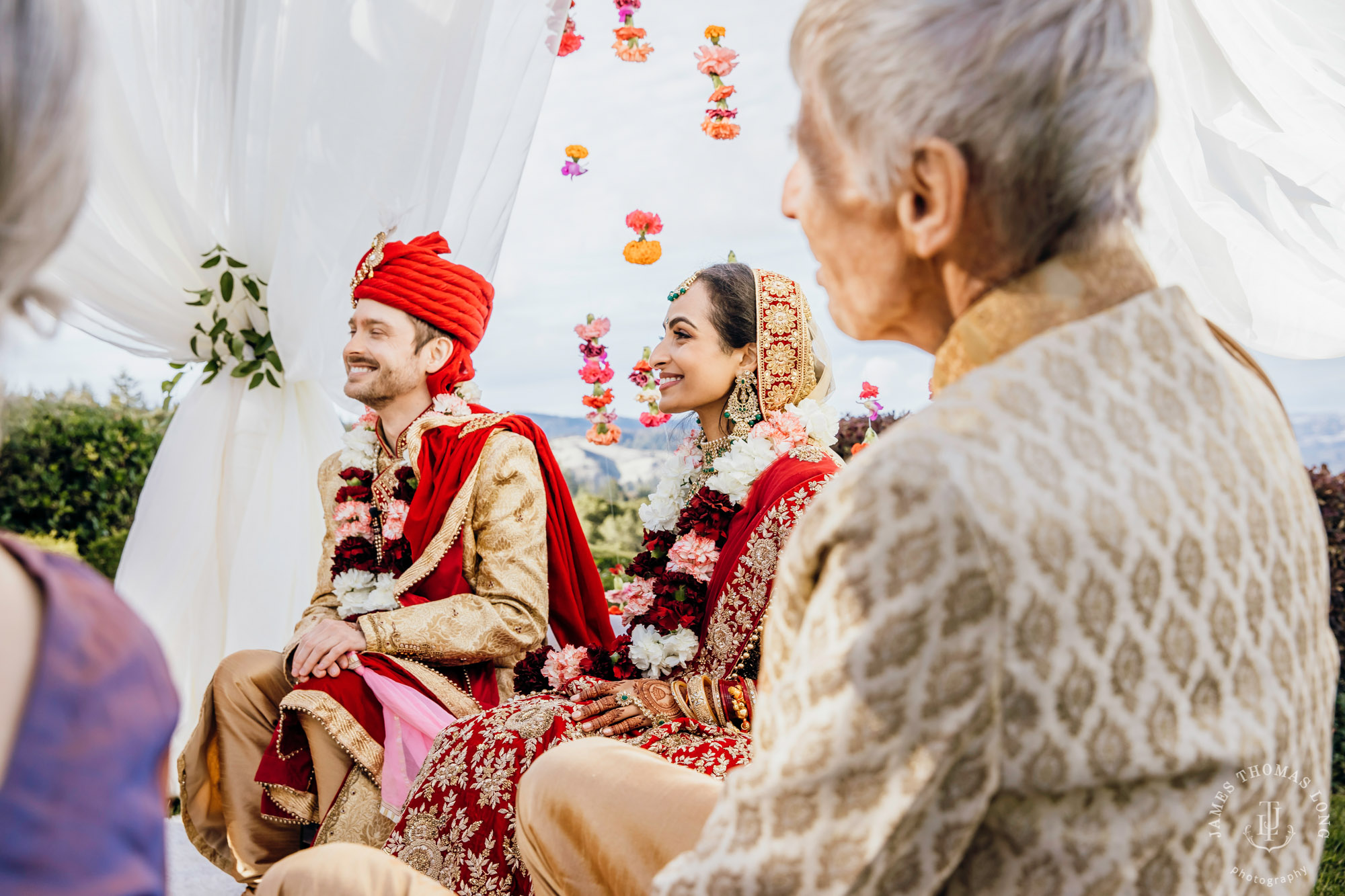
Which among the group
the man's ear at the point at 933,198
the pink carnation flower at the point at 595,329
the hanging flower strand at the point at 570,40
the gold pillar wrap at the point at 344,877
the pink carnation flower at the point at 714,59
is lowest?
the gold pillar wrap at the point at 344,877

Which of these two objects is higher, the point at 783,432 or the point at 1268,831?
the point at 783,432

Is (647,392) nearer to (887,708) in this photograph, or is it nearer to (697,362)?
(697,362)

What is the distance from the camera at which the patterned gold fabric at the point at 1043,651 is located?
801 mm

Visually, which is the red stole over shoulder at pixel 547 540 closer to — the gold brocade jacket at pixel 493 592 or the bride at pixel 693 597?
the gold brocade jacket at pixel 493 592

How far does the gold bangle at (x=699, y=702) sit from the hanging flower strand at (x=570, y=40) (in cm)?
305

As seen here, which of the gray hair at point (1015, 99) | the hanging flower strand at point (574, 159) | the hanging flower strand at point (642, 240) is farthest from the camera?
the hanging flower strand at point (574, 159)

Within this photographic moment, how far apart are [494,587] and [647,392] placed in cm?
170

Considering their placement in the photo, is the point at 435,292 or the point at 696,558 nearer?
the point at 696,558

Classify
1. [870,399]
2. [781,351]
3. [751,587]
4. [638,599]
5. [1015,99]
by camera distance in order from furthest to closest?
[870,399]
[781,351]
[638,599]
[751,587]
[1015,99]

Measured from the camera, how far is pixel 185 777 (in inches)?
122

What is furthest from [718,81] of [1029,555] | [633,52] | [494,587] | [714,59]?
[1029,555]

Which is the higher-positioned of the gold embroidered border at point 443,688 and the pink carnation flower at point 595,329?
the pink carnation flower at point 595,329

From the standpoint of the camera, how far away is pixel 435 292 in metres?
3.48

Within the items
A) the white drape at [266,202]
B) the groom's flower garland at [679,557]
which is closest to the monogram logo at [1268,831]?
the groom's flower garland at [679,557]
